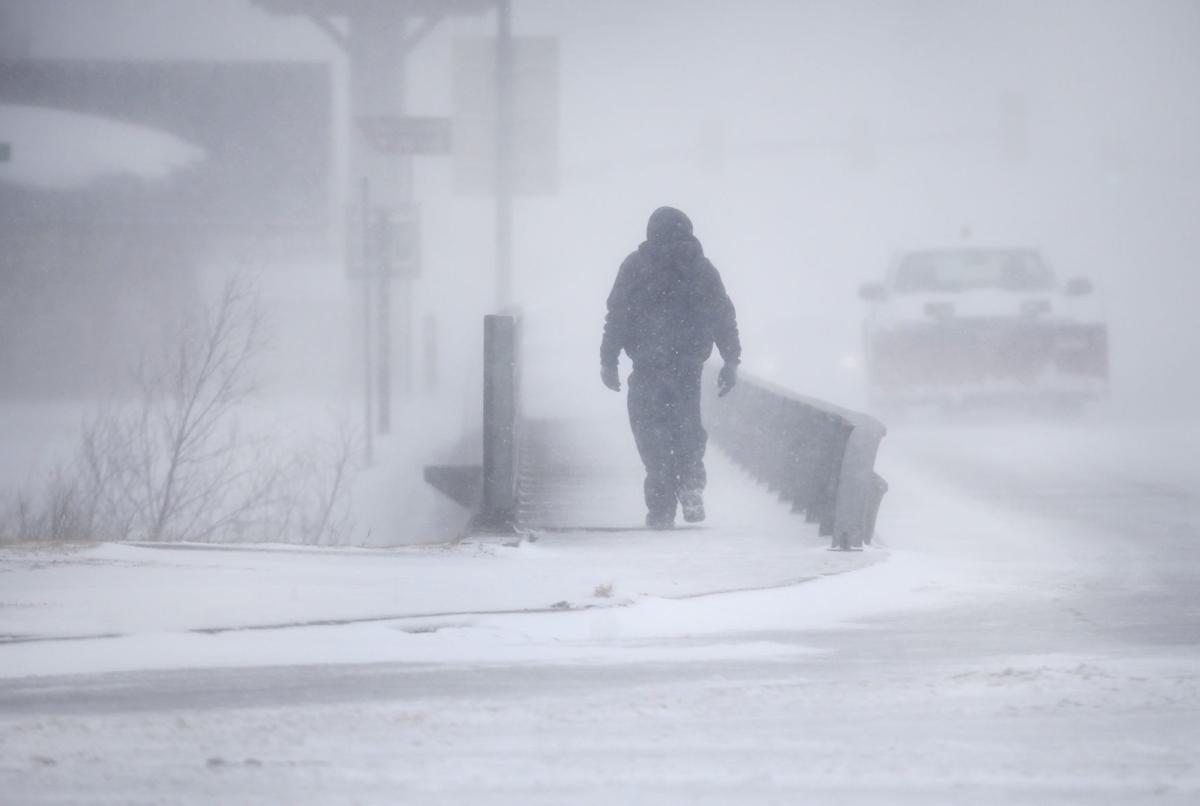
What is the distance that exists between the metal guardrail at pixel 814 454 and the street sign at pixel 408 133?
6.00 m

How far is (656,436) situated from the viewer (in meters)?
11.0

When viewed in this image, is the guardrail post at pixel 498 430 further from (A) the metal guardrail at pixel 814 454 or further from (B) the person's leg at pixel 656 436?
(A) the metal guardrail at pixel 814 454

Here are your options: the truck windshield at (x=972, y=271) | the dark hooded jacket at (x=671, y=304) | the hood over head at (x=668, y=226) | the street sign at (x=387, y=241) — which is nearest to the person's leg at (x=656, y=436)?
the dark hooded jacket at (x=671, y=304)

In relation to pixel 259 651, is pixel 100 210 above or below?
above

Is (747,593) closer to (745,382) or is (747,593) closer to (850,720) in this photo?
(850,720)

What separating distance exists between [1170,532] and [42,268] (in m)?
30.4

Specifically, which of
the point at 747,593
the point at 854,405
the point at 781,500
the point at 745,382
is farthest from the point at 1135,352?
the point at 747,593

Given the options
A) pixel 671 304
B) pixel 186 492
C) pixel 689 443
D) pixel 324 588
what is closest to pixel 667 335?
pixel 671 304

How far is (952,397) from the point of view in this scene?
788 inches

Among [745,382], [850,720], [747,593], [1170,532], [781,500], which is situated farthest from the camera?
[745,382]

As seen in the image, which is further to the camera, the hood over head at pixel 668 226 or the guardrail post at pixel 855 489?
the hood over head at pixel 668 226

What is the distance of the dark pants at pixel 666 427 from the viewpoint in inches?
432

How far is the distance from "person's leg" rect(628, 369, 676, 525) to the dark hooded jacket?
0.14m

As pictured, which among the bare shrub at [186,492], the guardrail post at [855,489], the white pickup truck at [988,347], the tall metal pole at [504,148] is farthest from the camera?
the tall metal pole at [504,148]
